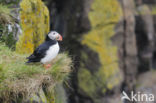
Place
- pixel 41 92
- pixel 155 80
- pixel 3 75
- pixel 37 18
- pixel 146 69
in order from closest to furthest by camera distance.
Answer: pixel 3 75, pixel 41 92, pixel 37 18, pixel 155 80, pixel 146 69

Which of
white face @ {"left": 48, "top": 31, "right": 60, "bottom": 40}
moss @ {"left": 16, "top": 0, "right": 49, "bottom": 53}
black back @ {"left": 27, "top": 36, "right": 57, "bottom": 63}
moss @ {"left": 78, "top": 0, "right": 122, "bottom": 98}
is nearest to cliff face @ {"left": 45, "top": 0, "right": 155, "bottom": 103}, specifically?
moss @ {"left": 78, "top": 0, "right": 122, "bottom": 98}

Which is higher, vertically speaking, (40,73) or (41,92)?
(40,73)

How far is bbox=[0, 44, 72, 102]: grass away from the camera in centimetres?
389

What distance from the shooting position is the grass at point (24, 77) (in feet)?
12.8

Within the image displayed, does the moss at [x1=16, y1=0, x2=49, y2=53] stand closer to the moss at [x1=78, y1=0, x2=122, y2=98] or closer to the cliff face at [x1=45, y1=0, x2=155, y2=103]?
the cliff face at [x1=45, y1=0, x2=155, y2=103]

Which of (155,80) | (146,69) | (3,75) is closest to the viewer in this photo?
(3,75)

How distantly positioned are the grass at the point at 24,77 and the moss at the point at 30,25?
1.13 meters

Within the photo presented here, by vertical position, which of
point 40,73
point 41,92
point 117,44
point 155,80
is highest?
point 40,73

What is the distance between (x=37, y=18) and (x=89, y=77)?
648 centimetres

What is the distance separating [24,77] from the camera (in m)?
4.09

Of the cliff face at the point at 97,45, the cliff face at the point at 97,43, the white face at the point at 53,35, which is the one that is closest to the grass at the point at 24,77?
the white face at the point at 53,35

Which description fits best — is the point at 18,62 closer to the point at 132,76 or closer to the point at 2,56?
the point at 2,56

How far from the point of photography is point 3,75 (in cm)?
394

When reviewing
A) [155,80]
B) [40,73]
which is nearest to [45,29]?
[40,73]
